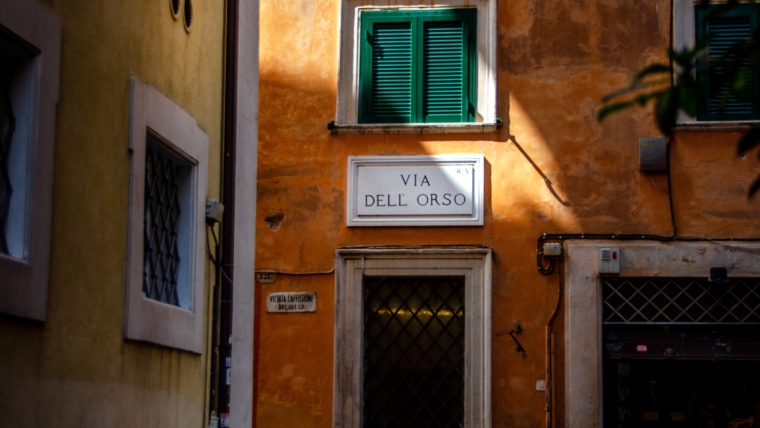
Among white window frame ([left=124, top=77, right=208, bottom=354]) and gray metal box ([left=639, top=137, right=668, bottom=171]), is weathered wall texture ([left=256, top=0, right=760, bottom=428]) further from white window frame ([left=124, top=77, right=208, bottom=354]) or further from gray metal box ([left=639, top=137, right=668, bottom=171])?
white window frame ([left=124, top=77, right=208, bottom=354])

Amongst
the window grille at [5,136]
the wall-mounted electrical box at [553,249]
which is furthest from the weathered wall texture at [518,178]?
the window grille at [5,136]

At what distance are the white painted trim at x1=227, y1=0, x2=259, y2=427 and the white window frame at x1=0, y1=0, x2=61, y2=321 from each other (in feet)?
10.4

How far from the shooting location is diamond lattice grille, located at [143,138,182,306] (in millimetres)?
6930

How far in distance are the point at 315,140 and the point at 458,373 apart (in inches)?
112

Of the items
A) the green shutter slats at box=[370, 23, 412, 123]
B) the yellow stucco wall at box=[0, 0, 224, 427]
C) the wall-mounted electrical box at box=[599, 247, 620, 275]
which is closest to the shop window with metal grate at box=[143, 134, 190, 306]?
the yellow stucco wall at box=[0, 0, 224, 427]

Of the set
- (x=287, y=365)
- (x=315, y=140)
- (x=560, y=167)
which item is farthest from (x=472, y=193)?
(x=287, y=365)

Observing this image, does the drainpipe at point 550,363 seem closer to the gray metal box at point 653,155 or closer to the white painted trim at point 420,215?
the white painted trim at point 420,215

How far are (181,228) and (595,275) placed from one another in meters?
5.16

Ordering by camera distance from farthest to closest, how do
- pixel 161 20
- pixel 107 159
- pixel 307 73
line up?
pixel 307 73 → pixel 161 20 → pixel 107 159

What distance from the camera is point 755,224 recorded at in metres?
11.3

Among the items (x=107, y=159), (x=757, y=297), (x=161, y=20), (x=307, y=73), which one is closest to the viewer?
(x=107, y=159)

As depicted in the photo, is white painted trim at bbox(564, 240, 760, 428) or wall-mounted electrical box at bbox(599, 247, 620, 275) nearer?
white painted trim at bbox(564, 240, 760, 428)

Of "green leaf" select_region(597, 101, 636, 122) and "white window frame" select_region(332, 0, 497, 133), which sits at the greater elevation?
"white window frame" select_region(332, 0, 497, 133)

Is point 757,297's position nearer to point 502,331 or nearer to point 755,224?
point 755,224
